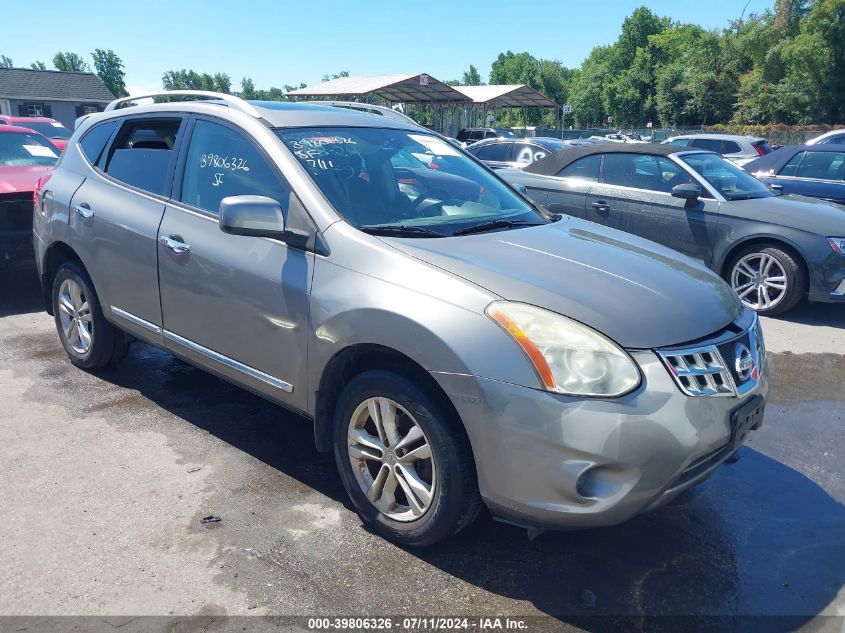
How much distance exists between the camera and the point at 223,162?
3.88m

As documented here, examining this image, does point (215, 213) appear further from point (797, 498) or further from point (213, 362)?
point (797, 498)

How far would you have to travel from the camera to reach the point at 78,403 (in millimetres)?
4637

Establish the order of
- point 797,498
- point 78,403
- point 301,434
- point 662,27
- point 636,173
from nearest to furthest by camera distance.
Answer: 1. point 797,498
2. point 301,434
3. point 78,403
4. point 636,173
5. point 662,27

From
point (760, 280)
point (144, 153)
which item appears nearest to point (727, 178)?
point (760, 280)

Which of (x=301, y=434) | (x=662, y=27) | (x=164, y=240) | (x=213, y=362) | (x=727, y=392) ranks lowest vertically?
(x=301, y=434)

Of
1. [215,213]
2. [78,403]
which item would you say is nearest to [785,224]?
[215,213]

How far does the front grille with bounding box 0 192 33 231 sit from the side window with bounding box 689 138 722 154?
17837 millimetres

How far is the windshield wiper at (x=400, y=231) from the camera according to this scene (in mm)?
3305

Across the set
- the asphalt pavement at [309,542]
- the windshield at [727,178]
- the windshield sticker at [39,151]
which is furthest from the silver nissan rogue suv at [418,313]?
the windshield sticker at [39,151]

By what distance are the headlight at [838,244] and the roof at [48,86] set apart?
5797 centimetres

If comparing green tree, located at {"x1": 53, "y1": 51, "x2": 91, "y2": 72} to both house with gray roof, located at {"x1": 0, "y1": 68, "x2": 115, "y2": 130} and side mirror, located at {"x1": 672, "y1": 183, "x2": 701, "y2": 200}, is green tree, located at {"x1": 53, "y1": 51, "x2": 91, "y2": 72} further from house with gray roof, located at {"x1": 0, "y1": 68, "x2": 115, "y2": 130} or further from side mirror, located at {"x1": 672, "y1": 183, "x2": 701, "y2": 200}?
side mirror, located at {"x1": 672, "y1": 183, "x2": 701, "y2": 200}

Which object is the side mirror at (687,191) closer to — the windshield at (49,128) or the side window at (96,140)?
the side window at (96,140)

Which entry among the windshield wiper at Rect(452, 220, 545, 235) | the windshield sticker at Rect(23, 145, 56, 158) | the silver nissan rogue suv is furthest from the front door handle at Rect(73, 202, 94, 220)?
the windshield sticker at Rect(23, 145, 56, 158)

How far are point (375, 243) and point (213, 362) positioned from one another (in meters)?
1.23
